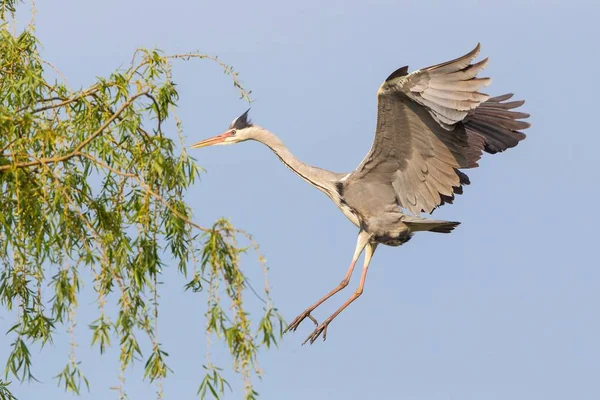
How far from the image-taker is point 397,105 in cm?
702

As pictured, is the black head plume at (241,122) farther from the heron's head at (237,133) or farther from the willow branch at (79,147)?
the willow branch at (79,147)

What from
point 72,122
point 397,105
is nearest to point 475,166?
point 397,105

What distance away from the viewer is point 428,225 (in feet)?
25.4

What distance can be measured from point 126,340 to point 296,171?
387 centimetres

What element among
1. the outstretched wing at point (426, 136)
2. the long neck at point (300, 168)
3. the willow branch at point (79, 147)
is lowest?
the willow branch at point (79, 147)

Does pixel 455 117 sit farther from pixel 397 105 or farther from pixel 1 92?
pixel 1 92

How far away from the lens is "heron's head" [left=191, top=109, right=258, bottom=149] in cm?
828

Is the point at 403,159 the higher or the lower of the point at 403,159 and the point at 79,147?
the higher

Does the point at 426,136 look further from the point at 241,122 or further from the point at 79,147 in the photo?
the point at 79,147

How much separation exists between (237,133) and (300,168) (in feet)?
2.00

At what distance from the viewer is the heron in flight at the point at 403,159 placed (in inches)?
266

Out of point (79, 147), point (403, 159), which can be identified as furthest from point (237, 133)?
point (79, 147)

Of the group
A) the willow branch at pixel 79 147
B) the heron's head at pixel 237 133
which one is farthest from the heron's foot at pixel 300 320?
the willow branch at pixel 79 147

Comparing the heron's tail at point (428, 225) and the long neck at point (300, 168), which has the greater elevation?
the long neck at point (300, 168)
